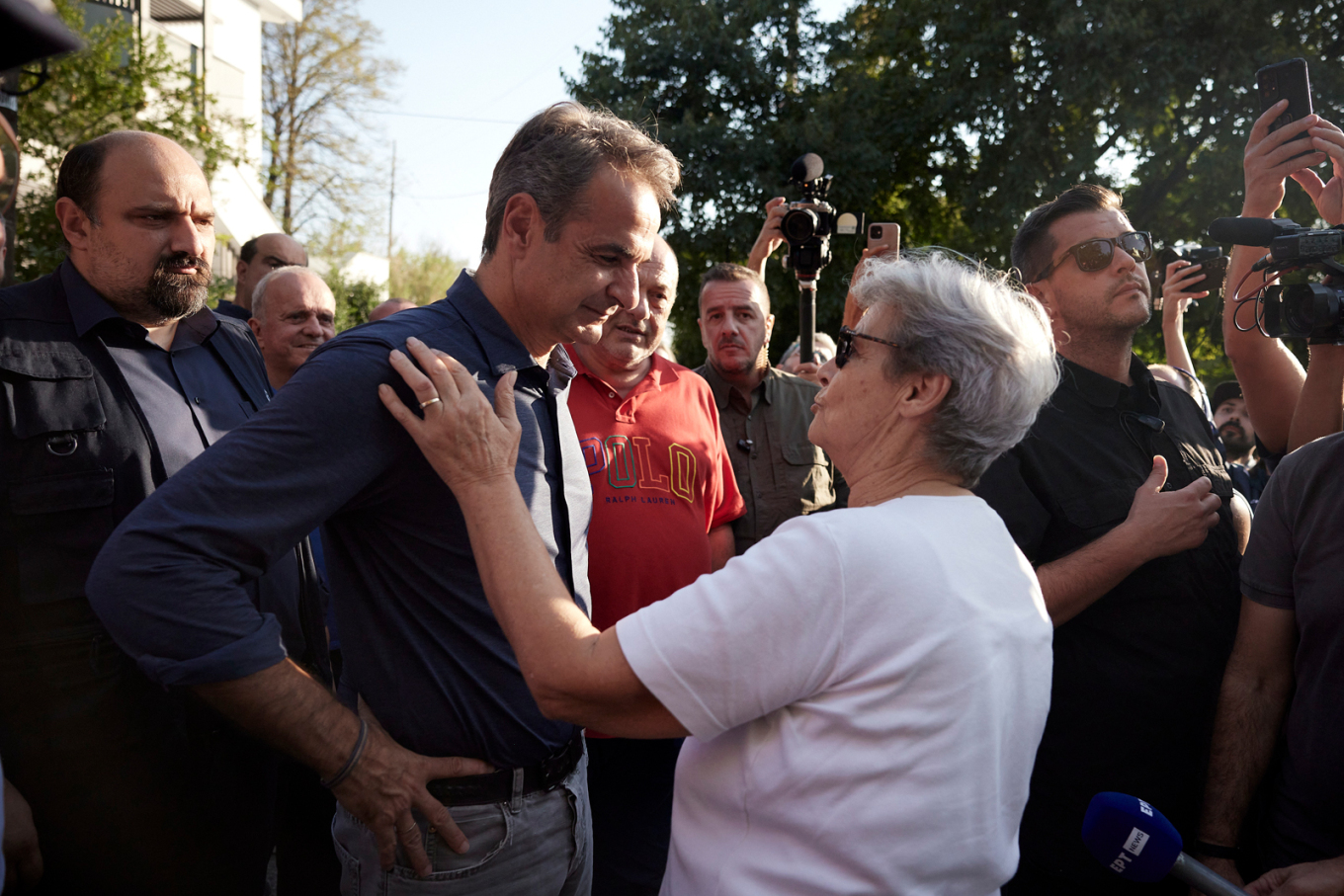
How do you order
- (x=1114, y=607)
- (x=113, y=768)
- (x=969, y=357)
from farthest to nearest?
(x=1114, y=607) → (x=113, y=768) → (x=969, y=357)

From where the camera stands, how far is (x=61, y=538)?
6.86 feet

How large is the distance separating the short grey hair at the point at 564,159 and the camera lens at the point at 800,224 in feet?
8.31

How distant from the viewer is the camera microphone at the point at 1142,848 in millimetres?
1754

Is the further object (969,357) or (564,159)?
(564,159)

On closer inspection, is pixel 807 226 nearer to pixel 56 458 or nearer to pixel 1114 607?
pixel 1114 607

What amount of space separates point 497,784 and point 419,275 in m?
47.6

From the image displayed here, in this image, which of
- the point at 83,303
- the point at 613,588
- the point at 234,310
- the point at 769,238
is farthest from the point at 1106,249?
the point at 234,310

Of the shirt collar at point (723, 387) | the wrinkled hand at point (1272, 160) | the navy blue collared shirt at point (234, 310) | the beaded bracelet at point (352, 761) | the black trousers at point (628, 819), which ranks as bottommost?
the black trousers at point (628, 819)

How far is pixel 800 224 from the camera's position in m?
4.41

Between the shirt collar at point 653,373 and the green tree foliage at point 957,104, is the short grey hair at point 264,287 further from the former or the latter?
the green tree foliage at point 957,104

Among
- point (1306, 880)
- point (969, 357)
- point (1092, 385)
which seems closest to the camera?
point (969, 357)

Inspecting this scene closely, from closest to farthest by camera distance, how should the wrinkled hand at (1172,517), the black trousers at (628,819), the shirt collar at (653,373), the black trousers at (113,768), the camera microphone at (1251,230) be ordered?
the black trousers at (113,768) → the wrinkled hand at (1172,517) → the camera microphone at (1251,230) → the black trousers at (628,819) → the shirt collar at (653,373)

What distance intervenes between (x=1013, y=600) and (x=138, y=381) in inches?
81.8

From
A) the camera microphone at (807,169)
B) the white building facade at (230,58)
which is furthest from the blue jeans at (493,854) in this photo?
the white building facade at (230,58)
